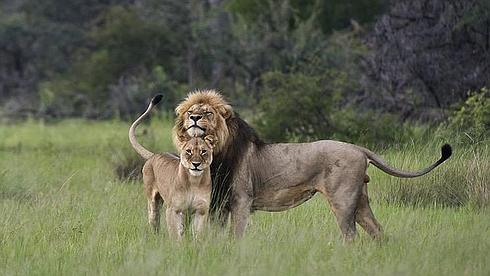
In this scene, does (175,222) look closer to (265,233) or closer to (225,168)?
(225,168)

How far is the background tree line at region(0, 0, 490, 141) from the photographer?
44.5ft

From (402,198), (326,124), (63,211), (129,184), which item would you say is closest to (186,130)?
(63,211)

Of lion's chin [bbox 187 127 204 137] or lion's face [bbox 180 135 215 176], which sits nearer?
lion's face [bbox 180 135 215 176]

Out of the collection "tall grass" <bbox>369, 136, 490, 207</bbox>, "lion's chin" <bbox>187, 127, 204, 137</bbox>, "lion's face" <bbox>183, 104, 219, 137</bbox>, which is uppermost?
"lion's face" <bbox>183, 104, 219, 137</bbox>

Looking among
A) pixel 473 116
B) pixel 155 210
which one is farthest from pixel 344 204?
pixel 473 116

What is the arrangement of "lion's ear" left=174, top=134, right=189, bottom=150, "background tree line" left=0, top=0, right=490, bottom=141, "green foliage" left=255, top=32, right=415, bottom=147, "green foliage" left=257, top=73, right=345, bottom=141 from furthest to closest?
"background tree line" left=0, top=0, right=490, bottom=141 < "green foliage" left=257, top=73, right=345, bottom=141 < "green foliage" left=255, top=32, right=415, bottom=147 < "lion's ear" left=174, top=134, right=189, bottom=150

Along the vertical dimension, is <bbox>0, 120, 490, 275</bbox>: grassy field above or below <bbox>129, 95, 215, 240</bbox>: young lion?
below

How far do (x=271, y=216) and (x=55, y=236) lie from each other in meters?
1.71

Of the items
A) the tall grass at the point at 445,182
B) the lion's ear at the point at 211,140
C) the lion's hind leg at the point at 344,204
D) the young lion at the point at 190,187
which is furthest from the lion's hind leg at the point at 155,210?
the tall grass at the point at 445,182

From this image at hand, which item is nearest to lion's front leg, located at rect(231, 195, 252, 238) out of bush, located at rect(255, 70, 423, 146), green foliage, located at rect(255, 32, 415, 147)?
green foliage, located at rect(255, 32, 415, 147)

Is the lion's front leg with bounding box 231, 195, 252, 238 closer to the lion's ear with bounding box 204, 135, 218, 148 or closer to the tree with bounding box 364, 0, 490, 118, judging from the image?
the lion's ear with bounding box 204, 135, 218, 148

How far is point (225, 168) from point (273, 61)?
10.7 m

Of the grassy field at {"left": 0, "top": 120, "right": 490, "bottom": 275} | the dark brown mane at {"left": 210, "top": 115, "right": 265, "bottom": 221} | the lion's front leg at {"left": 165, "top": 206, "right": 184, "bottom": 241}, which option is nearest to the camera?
the grassy field at {"left": 0, "top": 120, "right": 490, "bottom": 275}

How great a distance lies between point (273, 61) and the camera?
1752 cm
